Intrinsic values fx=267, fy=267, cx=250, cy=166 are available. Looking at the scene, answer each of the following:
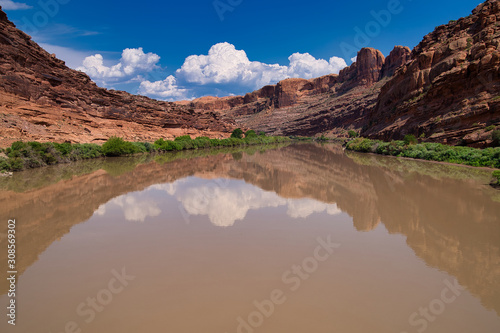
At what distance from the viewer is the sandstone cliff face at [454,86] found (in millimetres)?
23594

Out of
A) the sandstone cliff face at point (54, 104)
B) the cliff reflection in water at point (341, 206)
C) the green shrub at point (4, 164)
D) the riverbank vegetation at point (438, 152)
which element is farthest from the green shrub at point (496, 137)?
the sandstone cliff face at point (54, 104)

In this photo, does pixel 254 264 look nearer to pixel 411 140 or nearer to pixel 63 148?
pixel 63 148

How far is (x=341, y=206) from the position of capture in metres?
9.89

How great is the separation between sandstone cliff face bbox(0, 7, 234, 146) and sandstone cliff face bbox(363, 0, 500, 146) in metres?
38.6

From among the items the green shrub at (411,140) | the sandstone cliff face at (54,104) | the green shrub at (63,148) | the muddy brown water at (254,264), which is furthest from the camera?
the green shrub at (411,140)

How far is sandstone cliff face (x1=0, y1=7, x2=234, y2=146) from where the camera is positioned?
26688 mm

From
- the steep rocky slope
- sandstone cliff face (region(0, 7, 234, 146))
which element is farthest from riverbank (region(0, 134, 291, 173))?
the steep rocky slope

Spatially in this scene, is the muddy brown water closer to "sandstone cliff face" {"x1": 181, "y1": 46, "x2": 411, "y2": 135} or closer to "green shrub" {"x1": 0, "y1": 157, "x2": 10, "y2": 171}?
"green shrub" {"x1": 0, "y1": 157, "x2": 10, "y2": 171}

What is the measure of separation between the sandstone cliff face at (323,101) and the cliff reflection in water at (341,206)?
6804 centimetres

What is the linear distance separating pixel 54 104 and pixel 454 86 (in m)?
45.3

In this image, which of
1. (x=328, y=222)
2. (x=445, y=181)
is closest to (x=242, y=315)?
(x=328, y=222)

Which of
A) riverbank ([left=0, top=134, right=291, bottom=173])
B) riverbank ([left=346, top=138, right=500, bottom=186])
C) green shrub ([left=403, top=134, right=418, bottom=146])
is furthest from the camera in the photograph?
green shrub ([left=403, top=134, right=418, bottom=146])

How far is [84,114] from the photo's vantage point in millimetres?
36500

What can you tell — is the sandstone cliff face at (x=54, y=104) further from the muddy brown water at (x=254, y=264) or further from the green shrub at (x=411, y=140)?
the green shrub at (x=411, y=140)
